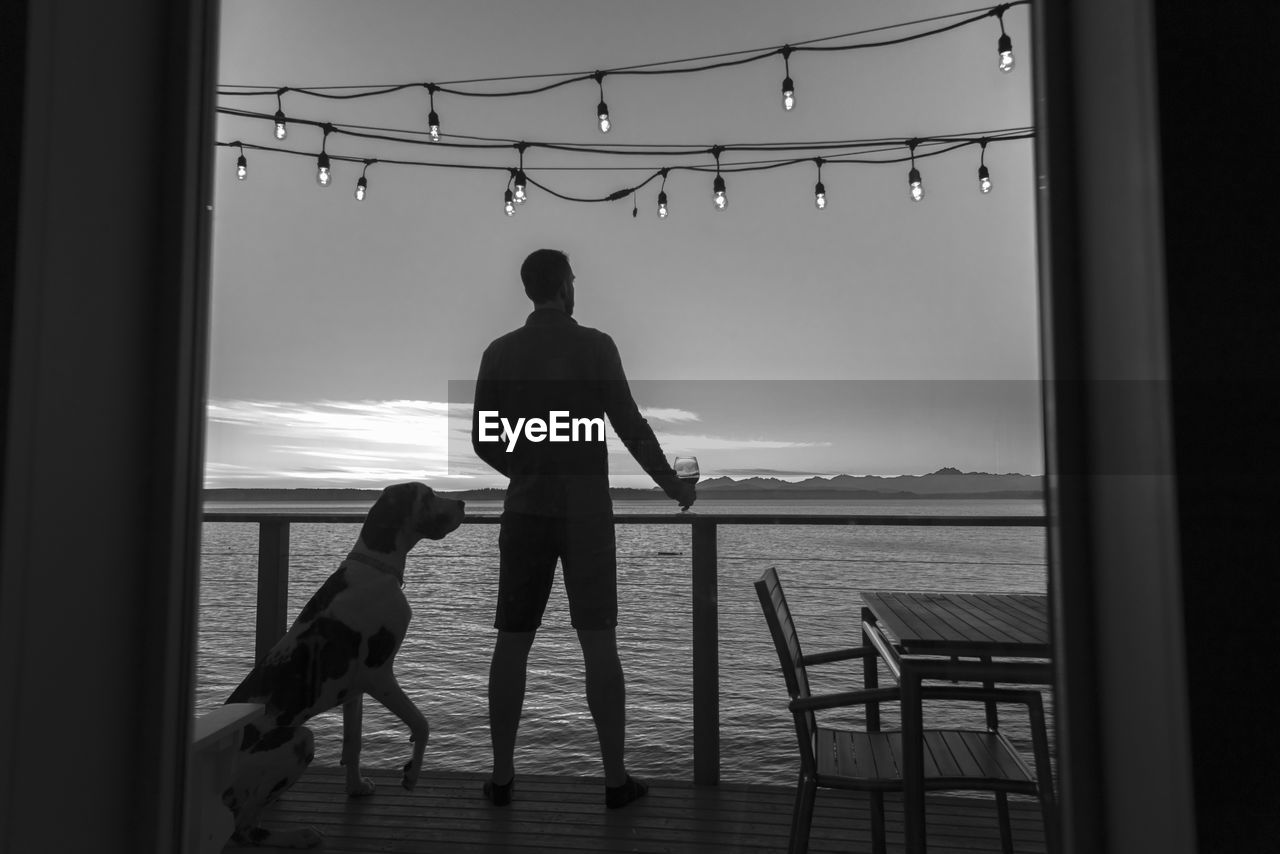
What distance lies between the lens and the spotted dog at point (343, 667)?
66.6 inches

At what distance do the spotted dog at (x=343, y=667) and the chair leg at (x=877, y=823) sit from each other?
1158 mm

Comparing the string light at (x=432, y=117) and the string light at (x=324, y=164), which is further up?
the string light at (x=432, y=117)

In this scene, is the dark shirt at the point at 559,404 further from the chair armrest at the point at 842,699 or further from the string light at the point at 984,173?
the string light at the point at 984,173

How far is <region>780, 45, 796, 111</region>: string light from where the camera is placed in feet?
7.15

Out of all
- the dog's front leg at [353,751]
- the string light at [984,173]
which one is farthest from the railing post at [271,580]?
the string light at [984,173]

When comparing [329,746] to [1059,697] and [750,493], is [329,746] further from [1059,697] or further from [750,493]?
[1059,697]

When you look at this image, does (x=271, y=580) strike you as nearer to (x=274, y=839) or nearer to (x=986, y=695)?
(x=274, y=839)

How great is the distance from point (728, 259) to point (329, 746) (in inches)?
103

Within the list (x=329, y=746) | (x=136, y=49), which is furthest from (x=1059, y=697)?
(x=329, y=746)

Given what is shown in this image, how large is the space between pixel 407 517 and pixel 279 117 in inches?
42.6

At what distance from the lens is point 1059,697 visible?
775 millimetres

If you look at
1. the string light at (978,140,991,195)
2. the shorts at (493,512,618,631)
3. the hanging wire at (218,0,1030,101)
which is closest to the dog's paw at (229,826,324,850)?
the shorts at (493,512,618,631)

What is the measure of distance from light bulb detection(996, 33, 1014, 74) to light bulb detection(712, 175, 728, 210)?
3.77 ft

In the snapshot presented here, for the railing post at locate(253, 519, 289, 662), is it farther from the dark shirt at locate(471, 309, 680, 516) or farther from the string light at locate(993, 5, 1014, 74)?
the string light at locate(993, 5, 1014, 74)
